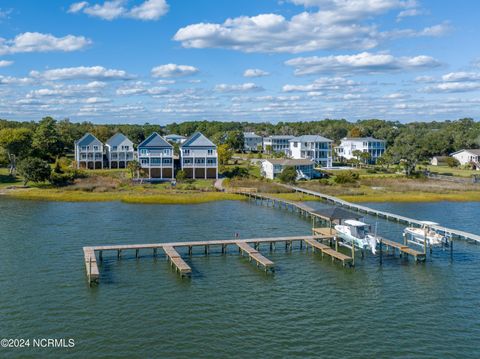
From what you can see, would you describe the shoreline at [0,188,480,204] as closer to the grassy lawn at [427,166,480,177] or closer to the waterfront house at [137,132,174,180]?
the waterfront house at [137,132,174,180]

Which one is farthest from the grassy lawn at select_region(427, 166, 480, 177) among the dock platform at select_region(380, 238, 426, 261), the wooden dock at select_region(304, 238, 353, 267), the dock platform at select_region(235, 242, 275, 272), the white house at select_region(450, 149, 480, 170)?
the dock platform at select_region(235, 242, 275, 272)

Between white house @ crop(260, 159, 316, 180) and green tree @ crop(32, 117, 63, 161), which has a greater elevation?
green tree @ crop(32, 117, 63, 161)

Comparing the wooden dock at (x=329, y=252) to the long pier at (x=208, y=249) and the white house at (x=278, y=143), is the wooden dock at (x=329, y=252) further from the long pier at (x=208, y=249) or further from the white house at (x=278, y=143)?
the white house at (x=278, y=143)

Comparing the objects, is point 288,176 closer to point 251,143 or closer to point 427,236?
point 427,236

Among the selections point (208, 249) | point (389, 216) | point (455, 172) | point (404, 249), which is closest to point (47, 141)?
point (208, 249)

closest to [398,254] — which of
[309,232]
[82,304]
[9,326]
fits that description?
[309,232]
